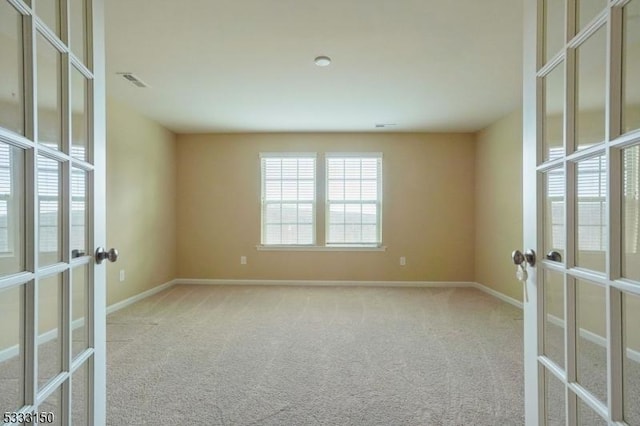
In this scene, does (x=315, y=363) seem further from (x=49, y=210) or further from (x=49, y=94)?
(x=49, y=94)

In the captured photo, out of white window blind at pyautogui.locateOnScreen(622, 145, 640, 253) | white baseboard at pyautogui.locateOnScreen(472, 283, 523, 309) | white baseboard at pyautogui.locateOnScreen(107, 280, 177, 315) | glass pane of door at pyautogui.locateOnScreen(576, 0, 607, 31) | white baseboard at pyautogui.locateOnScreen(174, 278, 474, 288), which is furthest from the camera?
white baseboard at pyautogui.locateOnScreen(174, 278, 474, 288)

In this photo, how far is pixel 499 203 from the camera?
411cm

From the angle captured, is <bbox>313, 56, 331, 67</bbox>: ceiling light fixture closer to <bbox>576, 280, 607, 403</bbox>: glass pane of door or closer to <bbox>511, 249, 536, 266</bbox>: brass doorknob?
<bbox>511, 249, 536, 266</bbox>: brass doorknob

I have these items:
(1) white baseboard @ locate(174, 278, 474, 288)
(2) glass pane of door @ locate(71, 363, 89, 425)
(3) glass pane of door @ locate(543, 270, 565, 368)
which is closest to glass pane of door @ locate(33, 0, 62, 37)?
(2) glass pane of door @ locate(71, 363, 89, 425)

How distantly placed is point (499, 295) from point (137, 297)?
4689 mm

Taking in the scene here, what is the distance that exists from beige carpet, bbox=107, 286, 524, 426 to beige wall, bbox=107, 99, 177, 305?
501mm

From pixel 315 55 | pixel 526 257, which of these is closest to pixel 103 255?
pixel 526 257

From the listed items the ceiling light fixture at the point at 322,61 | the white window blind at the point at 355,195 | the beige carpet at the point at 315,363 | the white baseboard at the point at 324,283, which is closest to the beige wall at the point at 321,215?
the white baseboard at the point at 324,283

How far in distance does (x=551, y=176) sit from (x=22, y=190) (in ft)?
4.94

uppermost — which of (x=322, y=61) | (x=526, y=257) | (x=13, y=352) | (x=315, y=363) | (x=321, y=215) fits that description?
(x=322, y=61)

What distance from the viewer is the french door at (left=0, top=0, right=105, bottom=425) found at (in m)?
0.74

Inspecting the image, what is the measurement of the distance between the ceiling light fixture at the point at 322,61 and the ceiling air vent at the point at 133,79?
5.57 ft

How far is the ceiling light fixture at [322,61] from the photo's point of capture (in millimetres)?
2480

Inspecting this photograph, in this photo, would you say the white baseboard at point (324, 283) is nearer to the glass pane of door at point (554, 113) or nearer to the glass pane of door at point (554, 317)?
the glass pane of door at point (554, 317)
